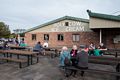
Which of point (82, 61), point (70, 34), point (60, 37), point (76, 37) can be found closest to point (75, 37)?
point (76, 37)

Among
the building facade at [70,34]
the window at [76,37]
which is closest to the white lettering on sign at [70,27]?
the building facade at [70,34]

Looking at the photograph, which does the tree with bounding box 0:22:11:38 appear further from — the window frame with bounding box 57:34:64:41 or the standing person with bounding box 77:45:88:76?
the standing person with bounding box 77:45:88:76

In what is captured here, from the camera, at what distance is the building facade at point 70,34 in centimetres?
2136

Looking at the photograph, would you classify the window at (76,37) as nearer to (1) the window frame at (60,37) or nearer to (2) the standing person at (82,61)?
(1) the window frame at (60,37)

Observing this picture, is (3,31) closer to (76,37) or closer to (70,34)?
(70,34)

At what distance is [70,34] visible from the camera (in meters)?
24.1

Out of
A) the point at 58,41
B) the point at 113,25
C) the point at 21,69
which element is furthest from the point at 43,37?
the point at 21,69

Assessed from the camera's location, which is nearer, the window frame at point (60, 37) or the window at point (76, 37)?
the window at point (76, 37)

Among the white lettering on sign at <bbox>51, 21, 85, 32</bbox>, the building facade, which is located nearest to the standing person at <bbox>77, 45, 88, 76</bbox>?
the building facade

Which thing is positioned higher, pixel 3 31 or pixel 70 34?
pixel 3 31

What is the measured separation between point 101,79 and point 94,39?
627 inches

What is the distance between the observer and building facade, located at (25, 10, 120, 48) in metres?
21.4

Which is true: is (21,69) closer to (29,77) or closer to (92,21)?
(29,77)

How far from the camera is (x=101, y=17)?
17.0 metres
